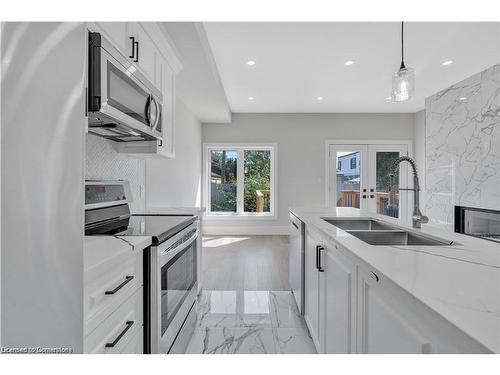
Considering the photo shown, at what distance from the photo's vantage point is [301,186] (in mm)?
5934

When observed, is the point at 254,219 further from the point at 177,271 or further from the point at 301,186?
the point at 177,271

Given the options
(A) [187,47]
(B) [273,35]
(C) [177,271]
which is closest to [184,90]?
(A) [187,47]

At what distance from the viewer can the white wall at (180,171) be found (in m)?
3.17

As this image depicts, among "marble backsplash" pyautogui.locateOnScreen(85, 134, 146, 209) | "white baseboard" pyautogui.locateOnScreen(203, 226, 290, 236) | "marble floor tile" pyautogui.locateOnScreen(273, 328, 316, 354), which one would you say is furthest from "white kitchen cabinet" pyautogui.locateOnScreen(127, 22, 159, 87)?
"white baseboard" pyautogui.locateOnScreen(203, 226, 290, 236)

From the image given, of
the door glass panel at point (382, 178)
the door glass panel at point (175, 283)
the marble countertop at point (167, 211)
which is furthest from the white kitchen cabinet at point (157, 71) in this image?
the door glass panel at point (382, 178)

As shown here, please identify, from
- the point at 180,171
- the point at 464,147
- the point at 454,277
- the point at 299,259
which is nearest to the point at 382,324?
the point at 454,277

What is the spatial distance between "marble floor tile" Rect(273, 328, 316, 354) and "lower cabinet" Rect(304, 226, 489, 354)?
0.71ft

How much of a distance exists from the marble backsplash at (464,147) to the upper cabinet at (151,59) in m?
3.20

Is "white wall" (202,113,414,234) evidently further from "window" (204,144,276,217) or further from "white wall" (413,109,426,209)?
"white wall" (413,109,426,209)

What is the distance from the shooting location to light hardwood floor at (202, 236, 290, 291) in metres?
3.01

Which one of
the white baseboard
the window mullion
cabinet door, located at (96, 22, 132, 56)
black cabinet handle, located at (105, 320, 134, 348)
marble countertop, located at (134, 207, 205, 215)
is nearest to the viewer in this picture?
black cabinet handle, located at (105, 320, 134, 348)

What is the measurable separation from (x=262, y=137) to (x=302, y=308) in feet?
14.2

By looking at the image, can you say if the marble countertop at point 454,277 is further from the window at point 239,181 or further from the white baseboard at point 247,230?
the window at point 239,181

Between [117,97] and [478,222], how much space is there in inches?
143
